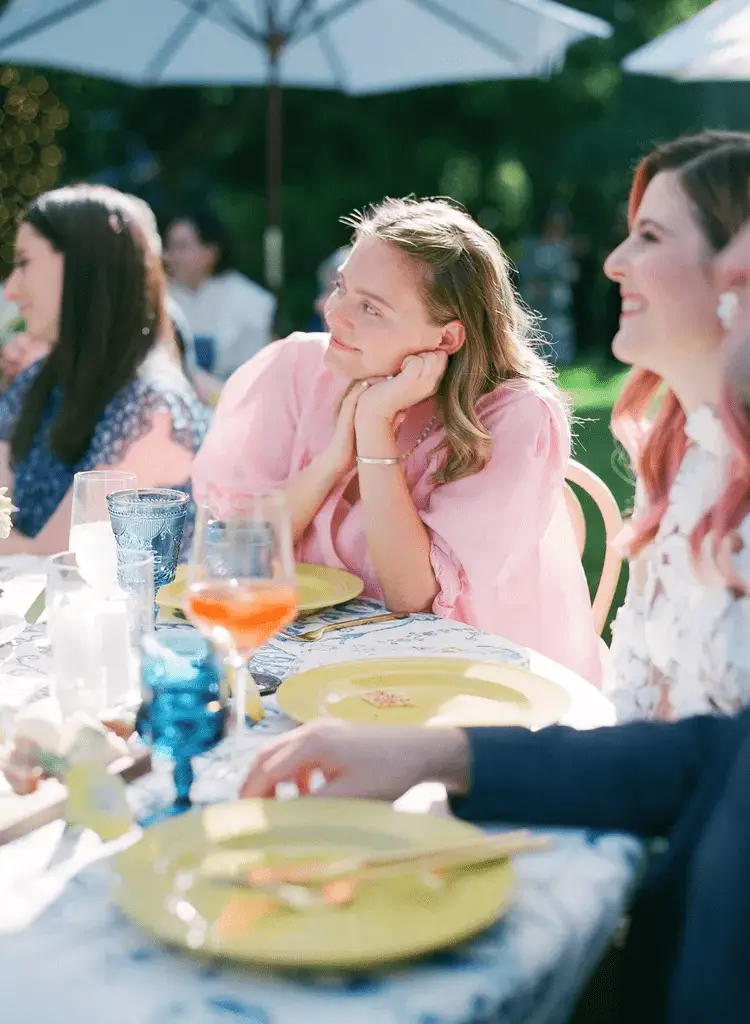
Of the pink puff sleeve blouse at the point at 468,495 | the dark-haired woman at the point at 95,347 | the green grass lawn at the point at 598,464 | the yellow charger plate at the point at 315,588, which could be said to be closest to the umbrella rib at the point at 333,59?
the green grass lawn at the point at 598,464

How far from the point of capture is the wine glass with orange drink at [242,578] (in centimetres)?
142

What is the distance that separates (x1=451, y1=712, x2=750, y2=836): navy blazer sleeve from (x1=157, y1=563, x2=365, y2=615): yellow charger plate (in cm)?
79

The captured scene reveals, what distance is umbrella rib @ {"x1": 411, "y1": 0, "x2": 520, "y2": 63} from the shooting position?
708cm

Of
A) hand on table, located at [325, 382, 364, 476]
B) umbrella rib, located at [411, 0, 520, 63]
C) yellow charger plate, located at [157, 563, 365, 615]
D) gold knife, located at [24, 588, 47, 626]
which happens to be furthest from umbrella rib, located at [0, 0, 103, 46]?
gold knife, located at [24, 588, 47, 626]

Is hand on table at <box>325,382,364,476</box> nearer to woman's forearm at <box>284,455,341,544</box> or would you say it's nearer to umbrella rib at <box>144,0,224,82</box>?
woman's forearm at <box>284,455,341,544</box>

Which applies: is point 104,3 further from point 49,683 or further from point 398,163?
point 398,163

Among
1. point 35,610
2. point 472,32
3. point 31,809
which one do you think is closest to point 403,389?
point 35,610

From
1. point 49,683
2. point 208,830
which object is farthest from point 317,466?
point 208,830

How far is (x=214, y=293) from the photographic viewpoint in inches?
277

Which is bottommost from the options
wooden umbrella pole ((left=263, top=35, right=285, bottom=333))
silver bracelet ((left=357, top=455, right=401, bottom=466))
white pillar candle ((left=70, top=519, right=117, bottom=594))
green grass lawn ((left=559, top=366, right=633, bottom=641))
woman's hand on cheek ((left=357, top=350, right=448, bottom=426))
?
green grass lawn ((left=559, top=366, right=633, bottom=641))

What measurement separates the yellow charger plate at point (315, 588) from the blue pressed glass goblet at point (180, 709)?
61 centimetres

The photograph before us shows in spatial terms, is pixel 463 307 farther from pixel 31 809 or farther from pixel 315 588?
pixel 31 809

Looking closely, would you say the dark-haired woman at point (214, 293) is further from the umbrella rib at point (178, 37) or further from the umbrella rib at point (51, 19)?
the umbrella rib at point (51, 19)

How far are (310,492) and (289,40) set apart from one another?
542 centimetres
